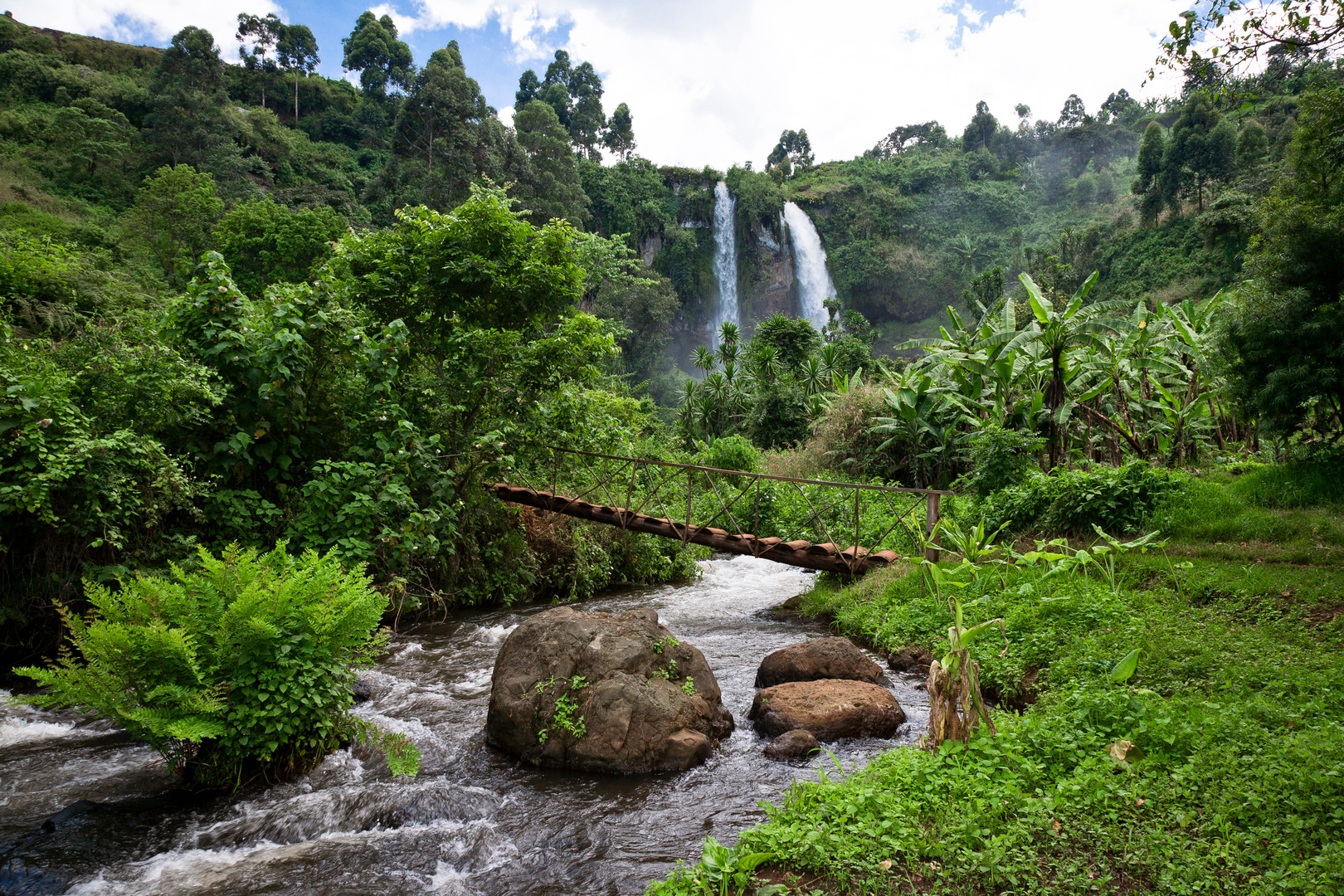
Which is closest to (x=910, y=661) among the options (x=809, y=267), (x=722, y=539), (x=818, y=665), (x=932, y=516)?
(x=818, y=665)

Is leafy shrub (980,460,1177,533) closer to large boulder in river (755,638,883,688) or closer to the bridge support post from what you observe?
the bridge support post

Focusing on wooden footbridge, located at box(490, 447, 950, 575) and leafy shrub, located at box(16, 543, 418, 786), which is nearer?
leafy shrub, located at box(16, 543, 418, 786)

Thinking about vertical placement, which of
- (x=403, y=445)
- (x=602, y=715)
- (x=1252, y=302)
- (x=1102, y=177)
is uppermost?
(x=1102, y=177)

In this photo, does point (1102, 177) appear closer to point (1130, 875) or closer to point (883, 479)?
point (883, 479)

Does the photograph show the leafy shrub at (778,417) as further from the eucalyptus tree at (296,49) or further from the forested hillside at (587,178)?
the eucalyptus tree at (296,49)

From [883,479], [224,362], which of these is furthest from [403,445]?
[883,479]

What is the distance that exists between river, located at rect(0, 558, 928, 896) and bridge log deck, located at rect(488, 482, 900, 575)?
3774 mm

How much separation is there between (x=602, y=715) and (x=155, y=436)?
5.51 meters

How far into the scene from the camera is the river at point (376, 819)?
12.4 ft

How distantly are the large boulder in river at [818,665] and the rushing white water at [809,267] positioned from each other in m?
47.7

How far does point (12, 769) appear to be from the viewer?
486 cm

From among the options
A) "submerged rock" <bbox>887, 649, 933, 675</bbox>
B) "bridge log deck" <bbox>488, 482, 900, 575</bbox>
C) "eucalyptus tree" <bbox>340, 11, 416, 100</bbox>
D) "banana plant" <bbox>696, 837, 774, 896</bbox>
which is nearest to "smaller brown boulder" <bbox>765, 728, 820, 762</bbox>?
"banana plant" <bbox>696, 837, 774, 896</bbox>

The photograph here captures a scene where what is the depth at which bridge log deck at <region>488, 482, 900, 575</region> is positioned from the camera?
994 cm

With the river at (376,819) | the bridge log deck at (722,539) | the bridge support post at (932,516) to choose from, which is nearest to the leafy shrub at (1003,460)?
the bridge support post at (932,516)
